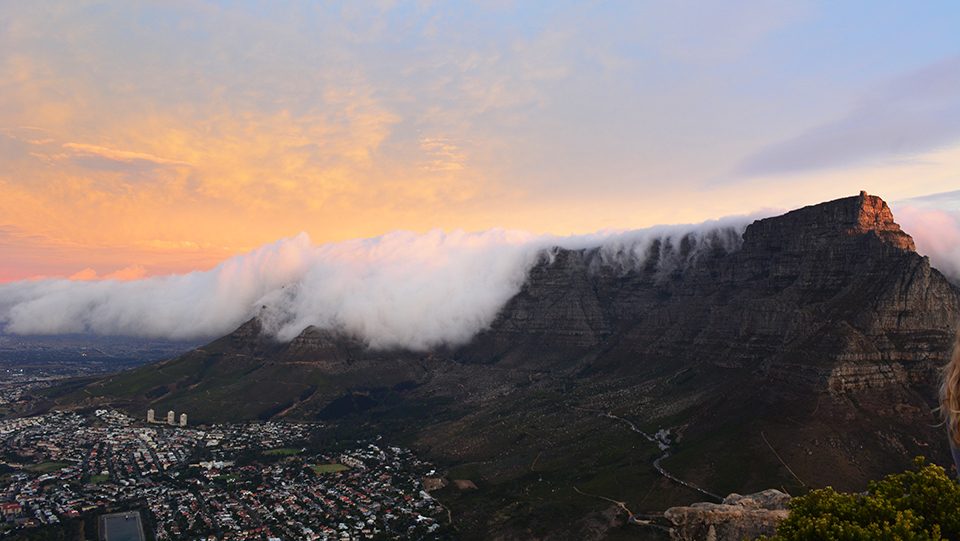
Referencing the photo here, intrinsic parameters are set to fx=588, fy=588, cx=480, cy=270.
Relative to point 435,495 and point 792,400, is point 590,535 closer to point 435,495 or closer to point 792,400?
point 435,495

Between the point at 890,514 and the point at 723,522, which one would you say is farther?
the point at 723,522

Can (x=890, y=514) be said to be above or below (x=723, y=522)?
above

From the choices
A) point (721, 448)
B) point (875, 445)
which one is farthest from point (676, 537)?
point (875, 445)

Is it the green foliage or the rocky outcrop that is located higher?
the green foliage

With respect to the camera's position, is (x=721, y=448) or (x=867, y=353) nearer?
(x=721, y=448)

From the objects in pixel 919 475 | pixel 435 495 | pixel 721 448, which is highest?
pixel 919 475

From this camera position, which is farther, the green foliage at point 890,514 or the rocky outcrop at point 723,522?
the rocky outcrop at point 723,522

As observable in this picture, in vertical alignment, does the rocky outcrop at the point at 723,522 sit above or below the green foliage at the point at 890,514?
below

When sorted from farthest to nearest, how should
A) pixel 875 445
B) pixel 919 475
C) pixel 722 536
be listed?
pixel 875 445, pixel 722 536, pixel 919 475
